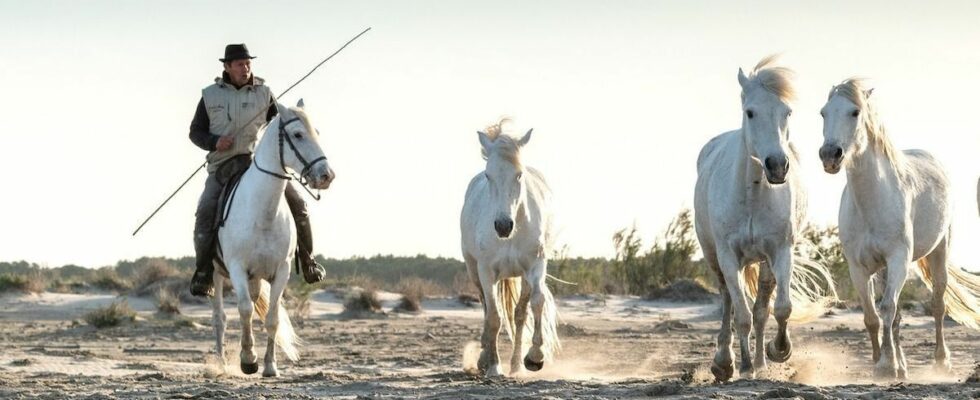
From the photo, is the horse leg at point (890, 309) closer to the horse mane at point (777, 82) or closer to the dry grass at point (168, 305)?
the horse mane at point (777, 82)

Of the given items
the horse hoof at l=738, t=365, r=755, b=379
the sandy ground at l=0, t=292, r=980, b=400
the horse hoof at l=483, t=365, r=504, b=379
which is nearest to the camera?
the sandy ground at l=0, t=292, r=980, b=400

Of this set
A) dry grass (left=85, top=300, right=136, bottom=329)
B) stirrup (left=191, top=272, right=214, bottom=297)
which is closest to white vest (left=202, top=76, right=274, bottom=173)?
stirrup (left=191, top=272, right=214, bottom=297)

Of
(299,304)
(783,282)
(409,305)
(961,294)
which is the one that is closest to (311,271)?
(783,282)

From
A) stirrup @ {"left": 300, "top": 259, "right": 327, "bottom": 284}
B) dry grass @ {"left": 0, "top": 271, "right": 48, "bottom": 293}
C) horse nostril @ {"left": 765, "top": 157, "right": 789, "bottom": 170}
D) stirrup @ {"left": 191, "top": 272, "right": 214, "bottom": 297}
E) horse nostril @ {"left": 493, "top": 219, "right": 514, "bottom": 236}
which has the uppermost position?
horse nostril @ {"left": 765, "top": 157, "right": 789, "bottom": 170}

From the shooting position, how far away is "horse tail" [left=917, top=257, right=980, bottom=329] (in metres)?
13.6

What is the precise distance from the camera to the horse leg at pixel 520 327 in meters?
13.0

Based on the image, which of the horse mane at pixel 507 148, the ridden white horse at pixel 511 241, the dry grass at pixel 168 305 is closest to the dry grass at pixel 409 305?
the dry grass at pixel 168 305

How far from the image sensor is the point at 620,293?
89.0ft

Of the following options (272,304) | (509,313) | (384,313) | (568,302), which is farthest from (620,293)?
(272,304)

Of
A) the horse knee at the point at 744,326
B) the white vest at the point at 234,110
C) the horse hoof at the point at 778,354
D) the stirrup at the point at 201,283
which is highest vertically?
the white vest at the point at 234,110

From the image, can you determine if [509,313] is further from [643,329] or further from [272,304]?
[643,329]

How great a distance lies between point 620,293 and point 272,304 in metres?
→ 15.1

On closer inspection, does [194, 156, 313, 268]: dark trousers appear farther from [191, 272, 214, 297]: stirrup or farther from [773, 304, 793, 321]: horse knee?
[773, 304, 793, 321]: horse knee

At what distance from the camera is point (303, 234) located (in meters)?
13.2
